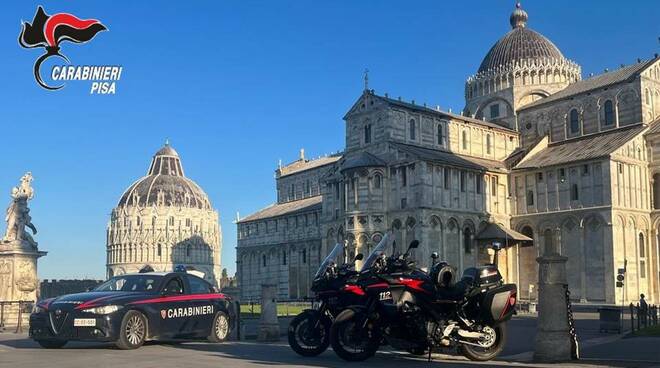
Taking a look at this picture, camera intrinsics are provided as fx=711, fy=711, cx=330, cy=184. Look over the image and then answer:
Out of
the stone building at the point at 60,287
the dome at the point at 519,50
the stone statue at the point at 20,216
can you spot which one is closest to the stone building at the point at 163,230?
the stone building at the point at 60,287

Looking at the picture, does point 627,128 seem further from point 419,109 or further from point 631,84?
point 419,109

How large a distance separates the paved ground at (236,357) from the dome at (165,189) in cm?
14944

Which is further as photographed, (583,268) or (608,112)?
(608,112)

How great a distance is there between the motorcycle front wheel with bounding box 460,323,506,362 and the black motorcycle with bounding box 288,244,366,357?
2245 millimetres

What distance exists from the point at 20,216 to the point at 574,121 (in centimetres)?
4387

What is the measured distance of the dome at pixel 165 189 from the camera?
536 ft

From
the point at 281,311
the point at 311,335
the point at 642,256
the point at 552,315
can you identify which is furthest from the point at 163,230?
the point at 552,315

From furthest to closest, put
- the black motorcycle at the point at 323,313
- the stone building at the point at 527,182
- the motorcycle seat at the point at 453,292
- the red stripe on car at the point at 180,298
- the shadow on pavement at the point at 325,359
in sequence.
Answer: the stone building at the point at 527,182
the red stripe on car at the point at 180,298
the black motorcycle at the point at 323,313
the motorcycle seat at the point at 453,292
the shadow on pavement at the point at 325,359

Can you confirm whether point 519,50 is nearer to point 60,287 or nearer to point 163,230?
point 60,287

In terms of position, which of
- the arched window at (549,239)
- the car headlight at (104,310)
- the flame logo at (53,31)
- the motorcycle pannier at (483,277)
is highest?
the flame logo at (53,31)

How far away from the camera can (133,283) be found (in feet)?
54.4

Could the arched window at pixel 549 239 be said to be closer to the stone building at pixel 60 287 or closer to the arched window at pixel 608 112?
the arched window at pixel 608 112

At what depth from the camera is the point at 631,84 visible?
55125mm

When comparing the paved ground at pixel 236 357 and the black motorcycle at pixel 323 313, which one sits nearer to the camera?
the paved ground at pixel 236 357
